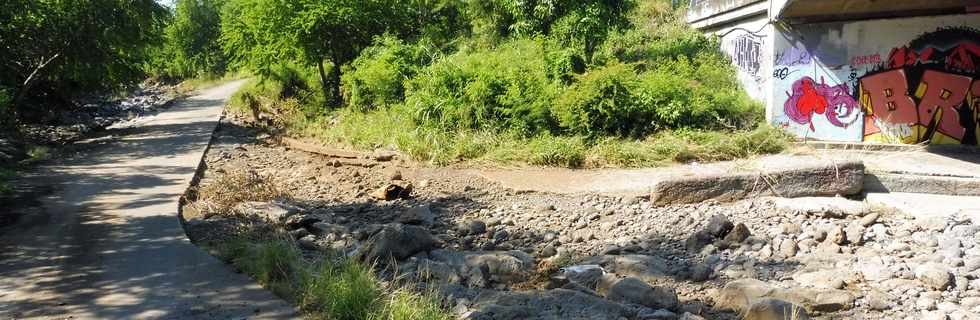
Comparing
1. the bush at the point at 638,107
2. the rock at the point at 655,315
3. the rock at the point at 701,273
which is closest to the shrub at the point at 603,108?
the bush at the point at 638,107

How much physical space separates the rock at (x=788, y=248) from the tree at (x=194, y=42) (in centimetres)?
3882

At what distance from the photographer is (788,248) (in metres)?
7.76

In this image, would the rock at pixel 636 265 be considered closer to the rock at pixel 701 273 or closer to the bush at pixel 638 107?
the rock at pixel 701 273

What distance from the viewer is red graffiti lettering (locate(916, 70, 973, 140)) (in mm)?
11703

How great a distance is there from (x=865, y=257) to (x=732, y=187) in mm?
2135

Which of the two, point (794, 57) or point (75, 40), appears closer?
point (794, 57)

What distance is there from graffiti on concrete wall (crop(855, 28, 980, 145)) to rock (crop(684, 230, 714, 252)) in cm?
545

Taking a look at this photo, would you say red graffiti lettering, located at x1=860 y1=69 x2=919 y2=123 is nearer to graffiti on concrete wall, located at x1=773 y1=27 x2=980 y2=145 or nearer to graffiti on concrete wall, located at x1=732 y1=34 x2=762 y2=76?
graffiti on concrete wall, located at x1=773 y1=27 x2=980 y2=145

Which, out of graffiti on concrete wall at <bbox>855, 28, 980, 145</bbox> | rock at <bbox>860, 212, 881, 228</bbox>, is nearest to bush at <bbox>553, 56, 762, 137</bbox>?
graffiti on concrete wall at <bbox>855, 28, 980, 145</bbox>

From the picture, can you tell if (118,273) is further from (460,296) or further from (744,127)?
(744,127)

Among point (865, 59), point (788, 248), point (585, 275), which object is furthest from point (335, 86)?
point (788, 248)

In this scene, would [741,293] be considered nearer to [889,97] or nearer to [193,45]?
[889,97]

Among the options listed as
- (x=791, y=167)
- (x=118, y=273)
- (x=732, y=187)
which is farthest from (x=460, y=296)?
(x=791, y=167)

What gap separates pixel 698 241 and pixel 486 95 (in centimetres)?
567
